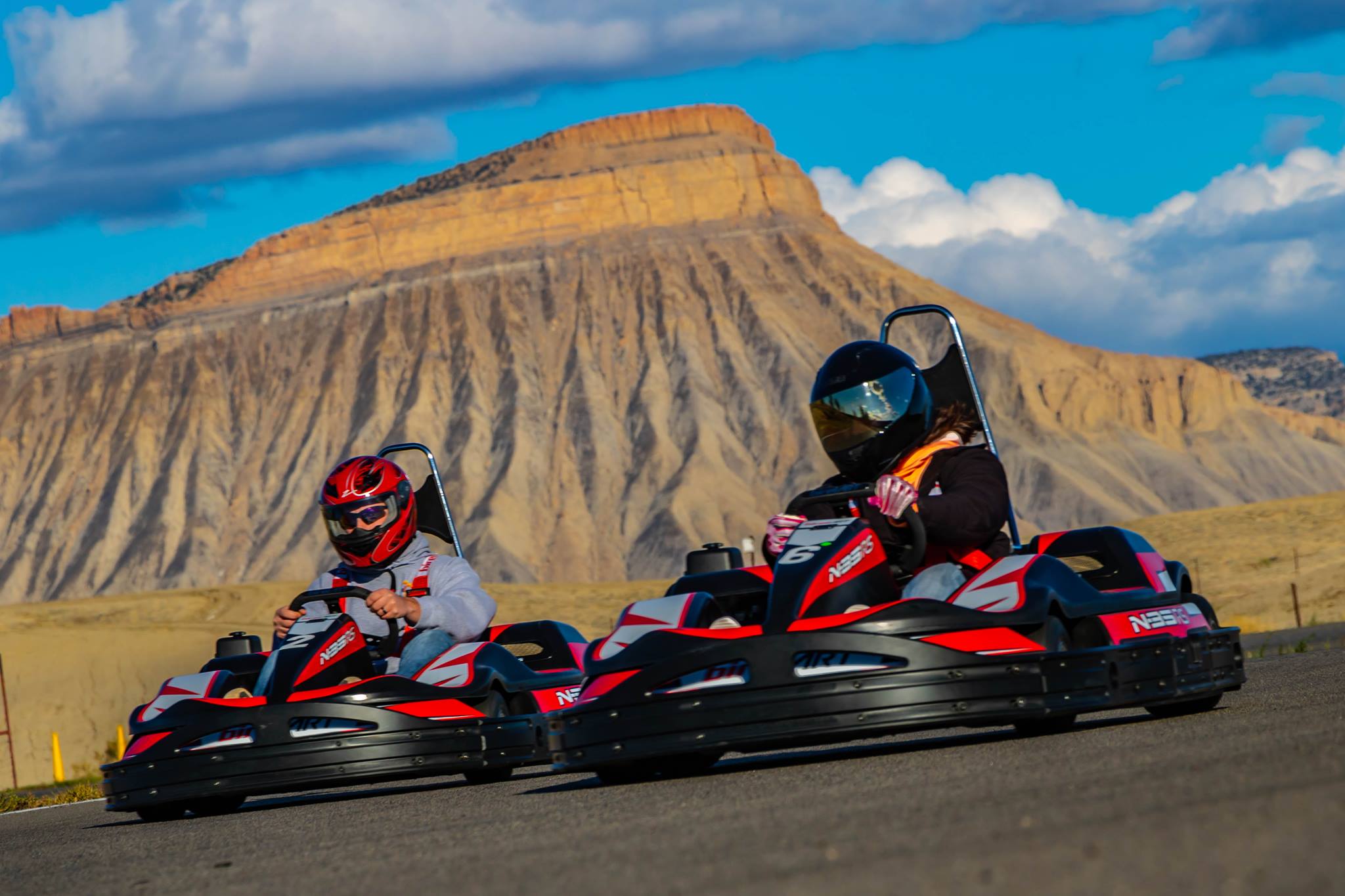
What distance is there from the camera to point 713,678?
347 inches

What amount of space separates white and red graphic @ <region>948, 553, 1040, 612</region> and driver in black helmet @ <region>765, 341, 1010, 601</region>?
238 mm

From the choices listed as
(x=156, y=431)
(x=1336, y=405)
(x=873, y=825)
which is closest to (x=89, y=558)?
(x=156, y=431)

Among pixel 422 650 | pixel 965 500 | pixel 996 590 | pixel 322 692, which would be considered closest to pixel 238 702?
pixel 322 692

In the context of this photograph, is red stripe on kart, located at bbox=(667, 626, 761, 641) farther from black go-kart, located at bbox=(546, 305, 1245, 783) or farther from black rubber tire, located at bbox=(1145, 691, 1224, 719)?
black rubber tire, located at bbox=(1145, 691, 1224, 719)

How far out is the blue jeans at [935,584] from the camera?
9469 mm

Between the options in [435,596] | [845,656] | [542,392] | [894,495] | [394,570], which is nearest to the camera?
[845,656]

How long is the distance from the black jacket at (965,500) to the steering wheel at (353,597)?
305 centimetres

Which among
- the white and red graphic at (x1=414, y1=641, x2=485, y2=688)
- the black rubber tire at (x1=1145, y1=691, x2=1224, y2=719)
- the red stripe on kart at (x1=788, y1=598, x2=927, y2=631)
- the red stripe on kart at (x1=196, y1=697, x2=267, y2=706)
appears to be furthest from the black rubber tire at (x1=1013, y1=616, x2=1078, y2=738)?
the red stripe on kart at (x1=196, y1=697, x2=267, y2=706)

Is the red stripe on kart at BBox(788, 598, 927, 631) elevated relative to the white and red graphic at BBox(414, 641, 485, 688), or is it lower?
lower

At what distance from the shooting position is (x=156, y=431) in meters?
102

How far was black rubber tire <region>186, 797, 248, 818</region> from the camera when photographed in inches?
457

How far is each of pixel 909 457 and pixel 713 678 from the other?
6.59 feet

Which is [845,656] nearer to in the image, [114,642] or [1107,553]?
[1107,553]

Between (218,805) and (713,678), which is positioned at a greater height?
(713,678)
